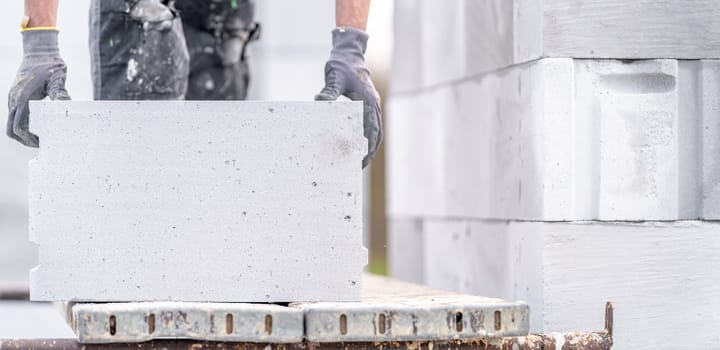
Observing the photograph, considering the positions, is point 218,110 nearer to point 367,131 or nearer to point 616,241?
point 367,131

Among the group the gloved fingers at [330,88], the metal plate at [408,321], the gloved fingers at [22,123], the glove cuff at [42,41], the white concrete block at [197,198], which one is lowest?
the metal plate at [408,321]

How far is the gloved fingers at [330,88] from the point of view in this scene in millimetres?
3648

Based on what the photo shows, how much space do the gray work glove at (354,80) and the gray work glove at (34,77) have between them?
0.77 metres

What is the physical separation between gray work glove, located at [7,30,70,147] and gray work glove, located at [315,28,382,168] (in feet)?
2.52

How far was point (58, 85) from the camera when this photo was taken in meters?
3.61

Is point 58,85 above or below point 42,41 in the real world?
below

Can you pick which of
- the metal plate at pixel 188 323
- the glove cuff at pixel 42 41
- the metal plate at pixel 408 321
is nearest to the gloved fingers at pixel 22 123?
the glove cuff at pixel 42 41

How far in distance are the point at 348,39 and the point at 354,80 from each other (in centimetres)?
13

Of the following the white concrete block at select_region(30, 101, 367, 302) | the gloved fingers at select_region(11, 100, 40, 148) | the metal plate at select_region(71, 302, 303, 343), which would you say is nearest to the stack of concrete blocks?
the white concrete block at select_region(30, 101, 367, 302)

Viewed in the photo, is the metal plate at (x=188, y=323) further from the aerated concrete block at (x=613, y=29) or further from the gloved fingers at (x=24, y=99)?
the aerated concrete block at (x=613, y=29)

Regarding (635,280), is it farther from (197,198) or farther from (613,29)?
(197,198)

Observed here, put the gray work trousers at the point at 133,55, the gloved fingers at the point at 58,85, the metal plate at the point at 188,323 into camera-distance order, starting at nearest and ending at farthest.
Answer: the metal plate at the point at 188,323, the gloved fingers at the point at 58,85, the gray work trousers at the point at 133,55

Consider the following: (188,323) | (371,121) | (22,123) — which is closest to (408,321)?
(188,323)

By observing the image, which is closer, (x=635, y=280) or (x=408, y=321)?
(x=408, y=321)
